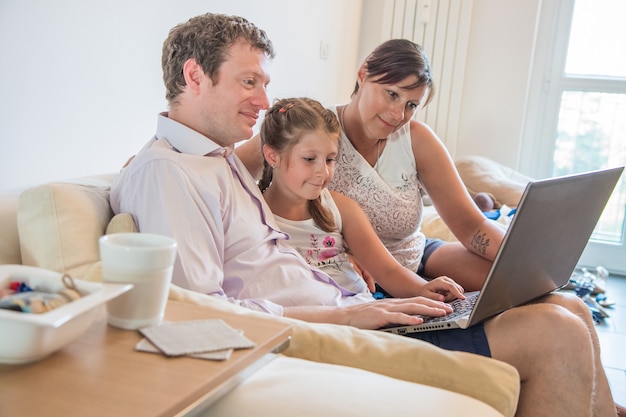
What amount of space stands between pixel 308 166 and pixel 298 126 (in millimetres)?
103

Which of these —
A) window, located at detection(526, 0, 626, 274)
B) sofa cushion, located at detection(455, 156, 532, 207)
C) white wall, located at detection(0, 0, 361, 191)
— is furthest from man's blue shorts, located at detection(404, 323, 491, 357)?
window, located at detection(526, 0, 626, 274)

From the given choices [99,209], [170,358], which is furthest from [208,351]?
[99,209]

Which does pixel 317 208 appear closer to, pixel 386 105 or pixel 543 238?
pixel 386 105

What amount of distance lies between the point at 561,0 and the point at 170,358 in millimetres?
4166

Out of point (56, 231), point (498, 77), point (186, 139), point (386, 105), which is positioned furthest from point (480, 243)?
point (498, 77)

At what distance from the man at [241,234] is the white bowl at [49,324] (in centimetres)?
46

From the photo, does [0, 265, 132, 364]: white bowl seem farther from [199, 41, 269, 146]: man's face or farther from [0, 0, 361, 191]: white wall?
[0, 0, 361, 191]: white wall

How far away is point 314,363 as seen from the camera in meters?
0.96

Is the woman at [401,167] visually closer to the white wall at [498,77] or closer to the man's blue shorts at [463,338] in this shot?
the man's blue shorts at [463,338]

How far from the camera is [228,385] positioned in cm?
81

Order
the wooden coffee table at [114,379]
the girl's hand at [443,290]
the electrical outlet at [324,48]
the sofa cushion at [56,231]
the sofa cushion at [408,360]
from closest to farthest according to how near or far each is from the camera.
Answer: the wooden coffee table at [114,379] < the sofa cushion at [408,360] < the sofa cushion at [56,231] < the girl's hand at [443,290] < the electrical outlet at [324,48]

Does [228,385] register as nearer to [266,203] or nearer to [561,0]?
[266,203]

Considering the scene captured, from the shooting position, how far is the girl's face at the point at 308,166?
1617 millimetres

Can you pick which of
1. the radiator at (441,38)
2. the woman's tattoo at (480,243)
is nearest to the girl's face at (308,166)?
the woman's tattoo at (480,243)
